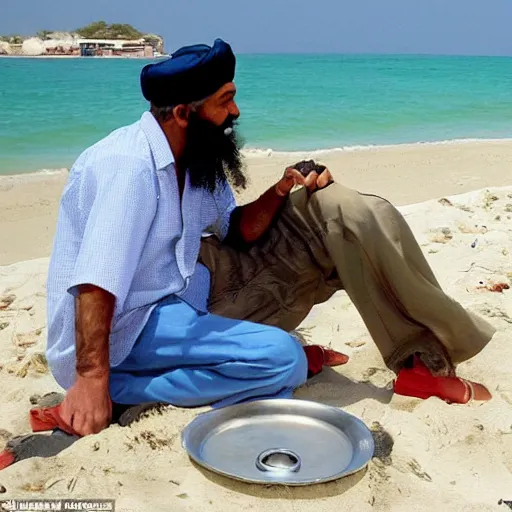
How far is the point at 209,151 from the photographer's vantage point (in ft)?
8.87

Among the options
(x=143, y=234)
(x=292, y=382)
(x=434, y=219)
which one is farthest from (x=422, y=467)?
(x=434, y=219)

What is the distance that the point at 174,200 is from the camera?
2600 millimetres

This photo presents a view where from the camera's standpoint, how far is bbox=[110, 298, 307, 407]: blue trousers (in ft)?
8.52

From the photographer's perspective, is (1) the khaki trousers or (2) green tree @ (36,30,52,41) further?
(2) green tree @ (36,30,52,41)

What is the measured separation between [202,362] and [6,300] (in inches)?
79.1

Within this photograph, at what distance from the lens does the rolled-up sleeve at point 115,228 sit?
2.32 m

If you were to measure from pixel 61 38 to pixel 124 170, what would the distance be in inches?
3675

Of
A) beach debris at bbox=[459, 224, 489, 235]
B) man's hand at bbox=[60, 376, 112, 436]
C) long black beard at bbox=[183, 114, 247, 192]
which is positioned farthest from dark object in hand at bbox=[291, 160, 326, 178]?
beach debris at bbox=[459, 224, 489, 235]

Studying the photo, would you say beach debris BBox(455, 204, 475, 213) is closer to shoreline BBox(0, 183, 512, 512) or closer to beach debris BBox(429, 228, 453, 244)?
beach debris BBox(429, 228, 453, 244)

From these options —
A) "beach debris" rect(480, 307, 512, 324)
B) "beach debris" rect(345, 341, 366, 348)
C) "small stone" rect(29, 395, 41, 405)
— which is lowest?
"small stone" rect(29, 395, 41, 405)

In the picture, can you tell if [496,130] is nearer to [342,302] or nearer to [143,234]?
[342,302]

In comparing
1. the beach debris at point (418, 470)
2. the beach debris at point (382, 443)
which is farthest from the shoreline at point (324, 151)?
the beach debris at point (418, 470)

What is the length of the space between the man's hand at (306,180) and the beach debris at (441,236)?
92.9 inches

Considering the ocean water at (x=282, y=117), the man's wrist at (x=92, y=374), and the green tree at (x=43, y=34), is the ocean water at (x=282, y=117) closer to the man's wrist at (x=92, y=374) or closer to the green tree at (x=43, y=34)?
the man's wrist at (x=92, y=374)
